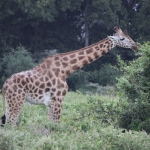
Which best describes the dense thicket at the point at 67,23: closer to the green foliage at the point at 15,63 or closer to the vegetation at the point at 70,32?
the vegetation at the point at 70,32

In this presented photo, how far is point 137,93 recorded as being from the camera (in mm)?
10516

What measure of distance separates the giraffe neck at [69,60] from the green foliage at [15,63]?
18.2m

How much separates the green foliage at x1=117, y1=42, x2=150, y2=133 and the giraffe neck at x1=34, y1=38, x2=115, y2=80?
2.66ft

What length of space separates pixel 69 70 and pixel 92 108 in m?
1.10

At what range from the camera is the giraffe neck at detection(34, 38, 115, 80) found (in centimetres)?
1076

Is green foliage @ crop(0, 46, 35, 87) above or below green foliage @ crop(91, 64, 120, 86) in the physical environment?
above

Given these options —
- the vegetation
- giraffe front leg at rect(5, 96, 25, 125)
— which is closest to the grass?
giraffe front leg at rect(5, 96, 25, 125)

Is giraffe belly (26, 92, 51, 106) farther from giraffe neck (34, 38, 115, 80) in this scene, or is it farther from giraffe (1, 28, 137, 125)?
giraffe neck (34, 38, 115, 80)

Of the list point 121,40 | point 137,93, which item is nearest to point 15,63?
point 121,40

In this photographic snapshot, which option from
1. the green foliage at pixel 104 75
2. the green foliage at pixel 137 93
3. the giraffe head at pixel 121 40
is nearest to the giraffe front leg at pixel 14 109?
the green foliage at pixel 137 93

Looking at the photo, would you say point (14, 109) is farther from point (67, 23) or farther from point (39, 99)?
point (67, 23)

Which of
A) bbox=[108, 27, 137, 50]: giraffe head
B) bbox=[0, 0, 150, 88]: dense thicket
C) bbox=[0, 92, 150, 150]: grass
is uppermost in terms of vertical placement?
bbox=[0, 0, 150, 88]: dense thicket

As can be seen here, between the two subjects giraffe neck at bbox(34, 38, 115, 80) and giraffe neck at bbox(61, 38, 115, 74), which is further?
giraffe neck at bbox(61, 38, 115, 74)

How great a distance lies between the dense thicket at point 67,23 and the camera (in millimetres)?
32500
